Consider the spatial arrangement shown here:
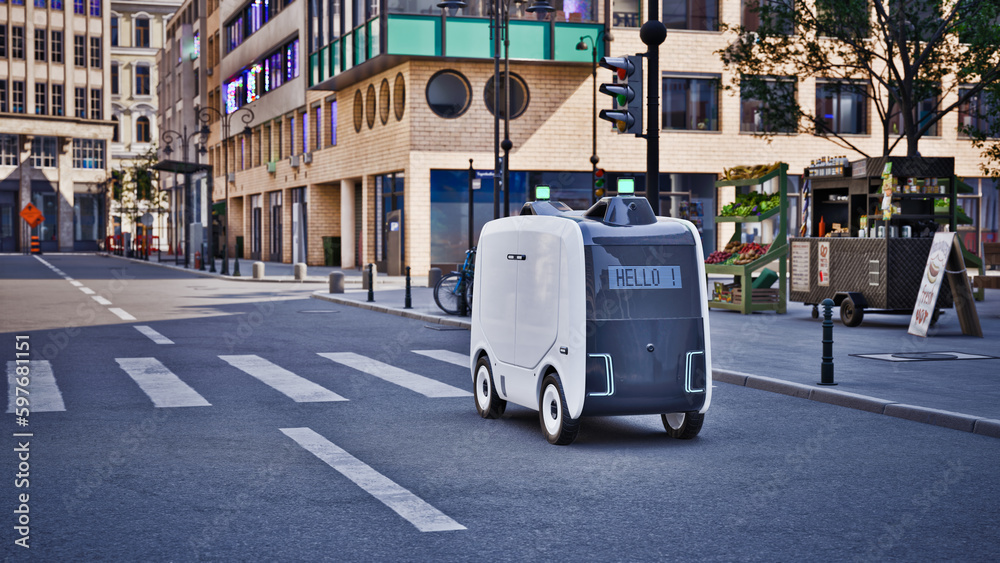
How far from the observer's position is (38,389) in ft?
35.4

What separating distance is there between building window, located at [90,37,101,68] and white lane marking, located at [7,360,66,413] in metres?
75.4

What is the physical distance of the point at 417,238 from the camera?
35719 millimetres

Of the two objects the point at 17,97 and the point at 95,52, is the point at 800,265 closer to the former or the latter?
the point at 17,97

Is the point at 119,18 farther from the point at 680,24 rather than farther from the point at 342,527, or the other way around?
the point at 342,527

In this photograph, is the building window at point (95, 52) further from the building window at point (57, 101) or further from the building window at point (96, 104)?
the building window at point (57, 101)

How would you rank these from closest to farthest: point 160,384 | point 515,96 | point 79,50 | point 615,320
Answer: point 615,320, point 160,384, point 515,96, point 79,50

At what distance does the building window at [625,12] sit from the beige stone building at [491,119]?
5cm

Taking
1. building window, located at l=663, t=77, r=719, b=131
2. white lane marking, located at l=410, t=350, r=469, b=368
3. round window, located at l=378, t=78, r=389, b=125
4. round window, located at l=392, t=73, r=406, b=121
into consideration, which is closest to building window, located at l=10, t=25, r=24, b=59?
round window, located at l=378, t=78, r=389, b=125

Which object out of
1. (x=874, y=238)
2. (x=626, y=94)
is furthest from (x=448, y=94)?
Result: (x=626, y=94)

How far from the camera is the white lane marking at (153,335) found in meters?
15.8

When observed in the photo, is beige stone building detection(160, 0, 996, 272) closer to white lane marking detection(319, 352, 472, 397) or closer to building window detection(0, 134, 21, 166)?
white lane marking detection(319, 352, 472, 397)

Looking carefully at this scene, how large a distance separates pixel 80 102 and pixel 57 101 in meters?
1.58

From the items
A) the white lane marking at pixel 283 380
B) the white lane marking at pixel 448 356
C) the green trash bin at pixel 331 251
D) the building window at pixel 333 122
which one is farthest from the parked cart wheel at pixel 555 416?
the green trash bin at pixel 331 251

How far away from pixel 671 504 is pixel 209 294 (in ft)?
76.1
